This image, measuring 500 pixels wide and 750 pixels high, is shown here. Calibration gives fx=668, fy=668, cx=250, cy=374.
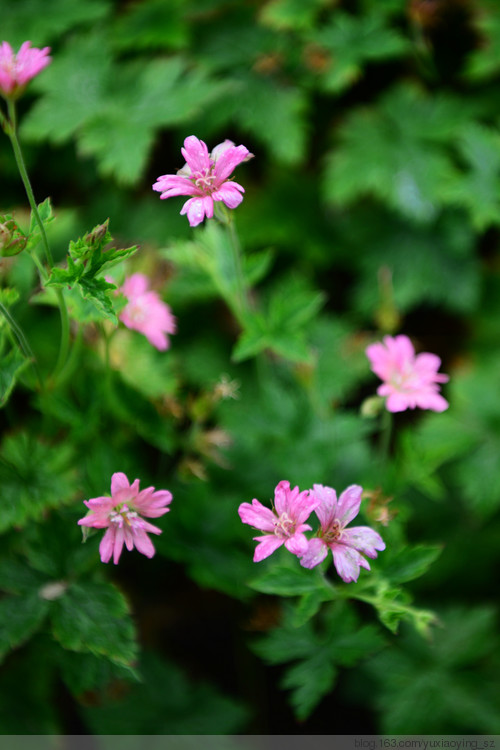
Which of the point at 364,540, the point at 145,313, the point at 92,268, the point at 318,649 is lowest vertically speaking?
the point at 318,649

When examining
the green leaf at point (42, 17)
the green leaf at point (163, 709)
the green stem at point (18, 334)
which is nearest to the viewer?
the green stem at point (18, 334)

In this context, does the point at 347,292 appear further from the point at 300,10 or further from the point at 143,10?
the point at 143,10

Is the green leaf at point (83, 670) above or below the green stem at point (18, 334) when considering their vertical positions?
below

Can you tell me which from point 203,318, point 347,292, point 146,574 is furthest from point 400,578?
point 347,292

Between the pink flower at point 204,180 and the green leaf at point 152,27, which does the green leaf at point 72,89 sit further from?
the pink flower at point 204,180

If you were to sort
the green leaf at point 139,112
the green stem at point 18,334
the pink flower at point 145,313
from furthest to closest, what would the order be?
1. the green leaf at point 139,112
2. the pink flower at point 145,313
3. the green stem at point 18,334

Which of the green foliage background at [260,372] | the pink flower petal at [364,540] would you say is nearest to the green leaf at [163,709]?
the green foliage background at [260,372]

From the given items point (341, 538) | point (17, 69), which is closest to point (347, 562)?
point (341, 538)

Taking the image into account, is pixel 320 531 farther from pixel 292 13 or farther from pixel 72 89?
pixel 292 13
